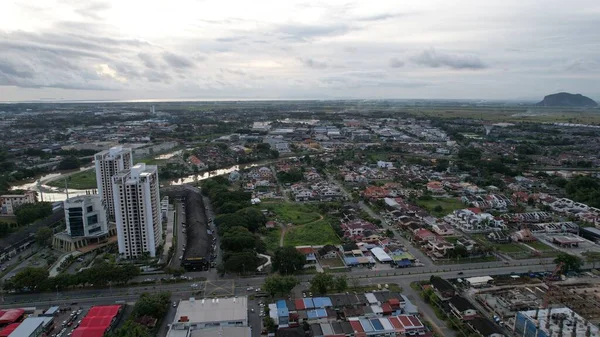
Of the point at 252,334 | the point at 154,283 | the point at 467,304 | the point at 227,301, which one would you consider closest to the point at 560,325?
the point at 467,304

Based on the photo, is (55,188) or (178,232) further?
(55,188)

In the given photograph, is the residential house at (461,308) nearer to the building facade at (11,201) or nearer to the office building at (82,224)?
the office building at (82,224)

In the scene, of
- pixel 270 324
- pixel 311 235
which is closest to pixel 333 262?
pixel 311 235

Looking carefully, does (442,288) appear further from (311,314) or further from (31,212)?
(31,212)

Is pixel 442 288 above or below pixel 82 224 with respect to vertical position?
below

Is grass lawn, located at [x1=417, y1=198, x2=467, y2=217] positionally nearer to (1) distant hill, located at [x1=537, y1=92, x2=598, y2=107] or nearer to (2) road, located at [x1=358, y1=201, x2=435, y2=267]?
(2) road, located at [x1=358, y1=201, x2=435, y2=267]

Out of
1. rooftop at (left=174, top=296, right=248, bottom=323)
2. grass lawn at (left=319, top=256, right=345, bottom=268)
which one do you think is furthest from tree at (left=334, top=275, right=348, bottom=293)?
rooftop at (left=174, top=296, right=248, bottom=323)

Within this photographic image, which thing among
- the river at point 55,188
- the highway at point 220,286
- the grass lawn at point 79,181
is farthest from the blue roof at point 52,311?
the grass lawn at point 79,181
